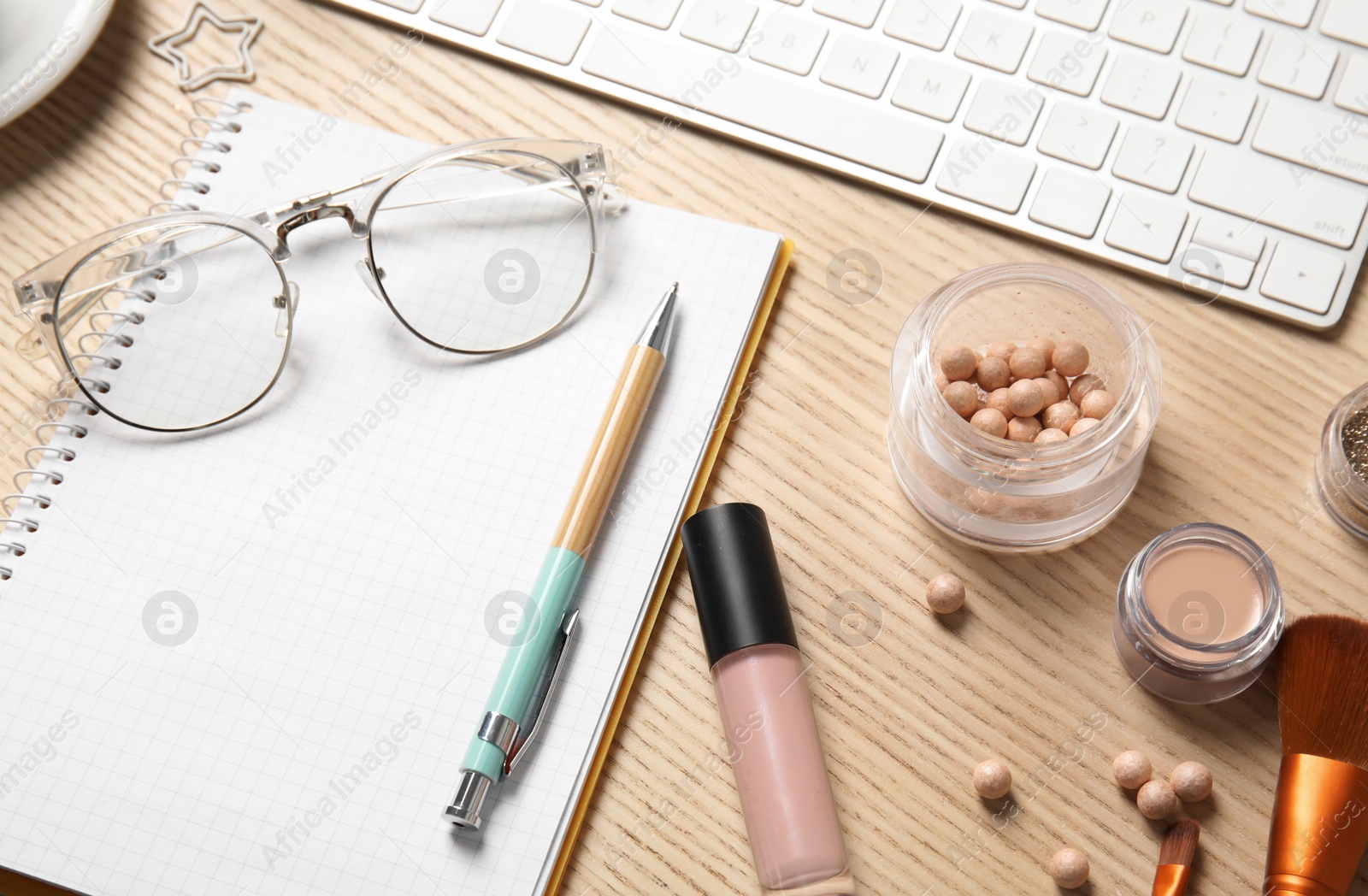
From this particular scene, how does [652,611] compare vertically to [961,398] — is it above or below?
below

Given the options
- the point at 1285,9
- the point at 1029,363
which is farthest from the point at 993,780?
the point at 1285,9

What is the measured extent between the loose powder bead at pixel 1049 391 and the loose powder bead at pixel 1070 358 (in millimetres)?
12

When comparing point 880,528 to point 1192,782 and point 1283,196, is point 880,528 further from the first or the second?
point 1283,196

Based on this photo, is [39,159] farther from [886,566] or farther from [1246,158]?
[1246,158]

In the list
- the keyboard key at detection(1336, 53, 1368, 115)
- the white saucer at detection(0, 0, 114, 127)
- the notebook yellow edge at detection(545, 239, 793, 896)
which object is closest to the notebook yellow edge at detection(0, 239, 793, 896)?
the notebook yellow edge at detection(545, 239, 793, 896)

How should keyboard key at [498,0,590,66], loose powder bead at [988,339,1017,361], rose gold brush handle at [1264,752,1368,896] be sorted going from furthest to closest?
keyboard key at [498,0,590,66] < loose powder bead at [988,339,1017,361] < rose gold brush handle at [1264,752,1368,896]

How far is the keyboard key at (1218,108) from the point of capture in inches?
28.0

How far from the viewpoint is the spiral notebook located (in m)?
0.60

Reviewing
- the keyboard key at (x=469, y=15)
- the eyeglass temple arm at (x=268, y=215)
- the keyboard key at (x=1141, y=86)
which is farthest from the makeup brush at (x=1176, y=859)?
the keyboard key at (x=469, y=15)

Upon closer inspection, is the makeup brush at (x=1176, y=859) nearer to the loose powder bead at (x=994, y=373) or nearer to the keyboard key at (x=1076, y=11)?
the loose powder bead at (x=994, y=373)

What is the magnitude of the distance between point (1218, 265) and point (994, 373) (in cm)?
20

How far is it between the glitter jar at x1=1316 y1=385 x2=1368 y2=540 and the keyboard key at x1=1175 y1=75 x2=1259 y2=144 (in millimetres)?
212

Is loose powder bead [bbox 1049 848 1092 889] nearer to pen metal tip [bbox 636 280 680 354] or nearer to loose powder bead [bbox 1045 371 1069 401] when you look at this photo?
loose powder bead [bbox 1045 371 1069 401]

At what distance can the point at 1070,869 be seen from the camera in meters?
0.58
